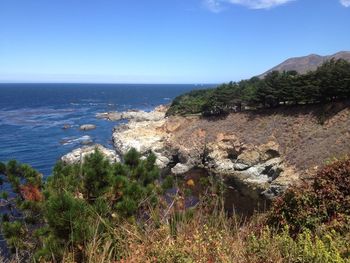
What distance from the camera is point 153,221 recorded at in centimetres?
543

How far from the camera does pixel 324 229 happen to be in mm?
6645

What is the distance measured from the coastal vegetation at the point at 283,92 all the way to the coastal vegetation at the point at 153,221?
29.1 meters

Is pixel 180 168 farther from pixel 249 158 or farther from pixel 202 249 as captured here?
pixel 202 249

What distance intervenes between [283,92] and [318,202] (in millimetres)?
33205

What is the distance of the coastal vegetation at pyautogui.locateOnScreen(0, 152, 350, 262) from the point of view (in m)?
4.72

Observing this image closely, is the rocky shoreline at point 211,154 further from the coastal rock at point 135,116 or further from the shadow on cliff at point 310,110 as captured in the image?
the coastal rock at point 135,116

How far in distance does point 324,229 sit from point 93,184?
5640 millimetres

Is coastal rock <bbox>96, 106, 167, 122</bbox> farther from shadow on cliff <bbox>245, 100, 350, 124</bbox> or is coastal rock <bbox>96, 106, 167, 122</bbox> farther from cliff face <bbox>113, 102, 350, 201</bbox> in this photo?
shadow on cliff <bbox>245, 100, 350, 124</bbox>

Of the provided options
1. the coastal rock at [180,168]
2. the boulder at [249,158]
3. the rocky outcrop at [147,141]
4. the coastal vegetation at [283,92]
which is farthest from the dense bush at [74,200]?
the coastal vegetation at [283,92]

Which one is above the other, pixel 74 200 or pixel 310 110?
pixel 74 200

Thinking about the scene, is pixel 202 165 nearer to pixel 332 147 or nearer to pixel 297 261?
pixel 332 147

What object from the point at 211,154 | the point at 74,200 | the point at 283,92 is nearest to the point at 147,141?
the point at 211,154

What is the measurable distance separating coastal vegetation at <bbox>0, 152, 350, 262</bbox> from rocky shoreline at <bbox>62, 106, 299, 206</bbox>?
1827 centimetres

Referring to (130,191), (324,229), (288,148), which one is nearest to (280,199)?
(324,229)
